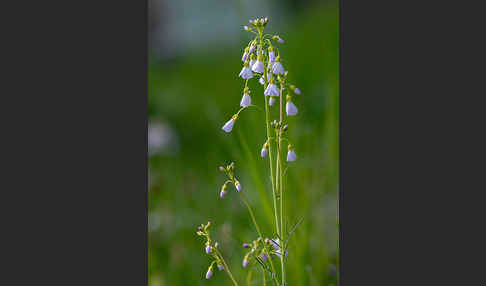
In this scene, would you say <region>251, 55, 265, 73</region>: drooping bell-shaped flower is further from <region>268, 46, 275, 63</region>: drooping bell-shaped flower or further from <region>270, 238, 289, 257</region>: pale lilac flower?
<region>270, 238, 289, 257</region>: pale lilac flower

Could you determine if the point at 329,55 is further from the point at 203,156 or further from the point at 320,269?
the point at 320,269

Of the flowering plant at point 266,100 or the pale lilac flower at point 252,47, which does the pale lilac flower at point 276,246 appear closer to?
the flowering plant at point 266,100

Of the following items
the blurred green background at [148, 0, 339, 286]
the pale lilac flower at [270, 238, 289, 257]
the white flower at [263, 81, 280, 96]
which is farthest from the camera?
the blurred green background at [148, 0, 339, 286]

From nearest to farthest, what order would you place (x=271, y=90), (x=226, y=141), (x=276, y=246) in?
(x=271, y=90)
(x=276, y=246)
(x=226, y=141)

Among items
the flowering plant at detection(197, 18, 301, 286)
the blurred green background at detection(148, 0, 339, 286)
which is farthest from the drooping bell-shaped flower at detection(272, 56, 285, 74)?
the blurred green background at detection(148, 0, 339, 286)

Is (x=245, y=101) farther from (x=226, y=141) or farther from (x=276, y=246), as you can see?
(x=226, y=141)

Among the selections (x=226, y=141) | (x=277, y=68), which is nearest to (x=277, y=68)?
(x=277, y=68)

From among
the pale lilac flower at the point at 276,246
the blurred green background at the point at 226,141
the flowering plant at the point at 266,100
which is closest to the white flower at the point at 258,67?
the flowering plant at the point at 266,100
